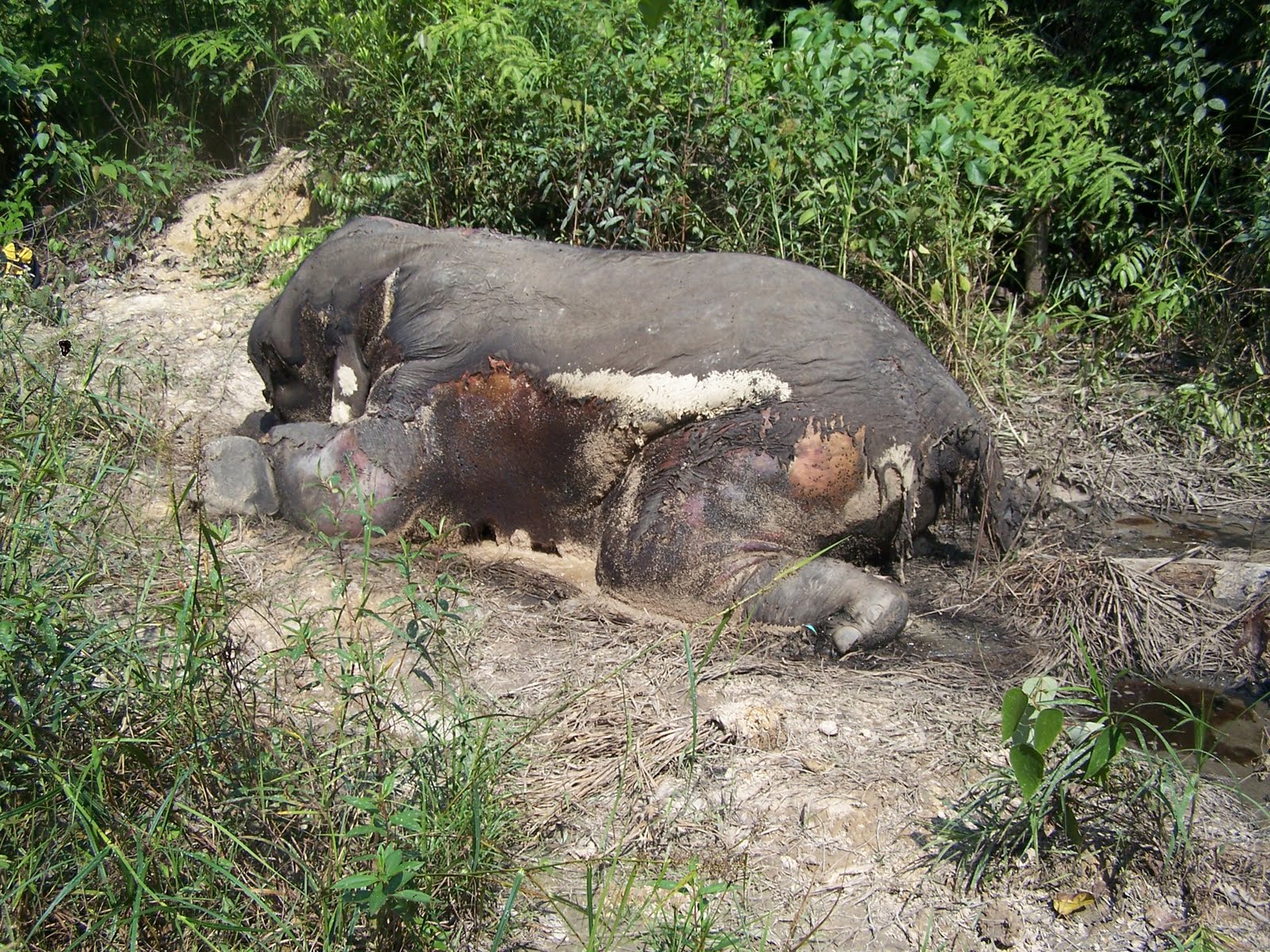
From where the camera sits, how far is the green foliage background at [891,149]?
519 centimetres

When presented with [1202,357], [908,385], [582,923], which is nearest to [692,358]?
[908,385]

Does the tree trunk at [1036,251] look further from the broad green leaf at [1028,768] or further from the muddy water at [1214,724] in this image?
the broad green leaf at [1028,768]

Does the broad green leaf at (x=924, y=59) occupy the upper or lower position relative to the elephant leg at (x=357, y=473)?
upper

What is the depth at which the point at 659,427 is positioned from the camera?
3.77 m

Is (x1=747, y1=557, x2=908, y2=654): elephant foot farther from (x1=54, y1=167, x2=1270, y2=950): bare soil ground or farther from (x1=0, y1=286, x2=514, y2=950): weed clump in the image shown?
(x1=0, y1=286, x2=514, y2=950): weed clump

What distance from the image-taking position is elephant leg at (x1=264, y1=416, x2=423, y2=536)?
4152mm

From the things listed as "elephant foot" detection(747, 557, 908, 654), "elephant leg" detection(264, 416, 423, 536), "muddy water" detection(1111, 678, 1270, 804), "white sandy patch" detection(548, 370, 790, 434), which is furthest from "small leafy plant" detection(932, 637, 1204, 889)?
"elephant leg" detection(264, 416, 423, 536)

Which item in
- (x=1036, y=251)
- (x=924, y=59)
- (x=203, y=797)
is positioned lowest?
(x=203, y=797)

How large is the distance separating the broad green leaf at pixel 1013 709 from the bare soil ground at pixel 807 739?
323 mm

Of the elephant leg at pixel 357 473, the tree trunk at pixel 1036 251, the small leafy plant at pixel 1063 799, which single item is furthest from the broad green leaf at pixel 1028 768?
the tree trunk at pixel 1036 251

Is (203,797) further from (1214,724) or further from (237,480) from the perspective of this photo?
(1214,724)

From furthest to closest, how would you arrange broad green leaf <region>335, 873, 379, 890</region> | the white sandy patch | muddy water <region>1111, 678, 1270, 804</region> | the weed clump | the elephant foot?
1. the white sandy patch
2. the elephant foot
3. muddy water <region>1111, 678, 1270, 804</region>
4. the weed clump
5. broad green leaf <region>335, 873, 379, 890</region>

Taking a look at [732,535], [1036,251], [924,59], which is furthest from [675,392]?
[1036,251]

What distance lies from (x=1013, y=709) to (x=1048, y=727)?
3.4 inches
